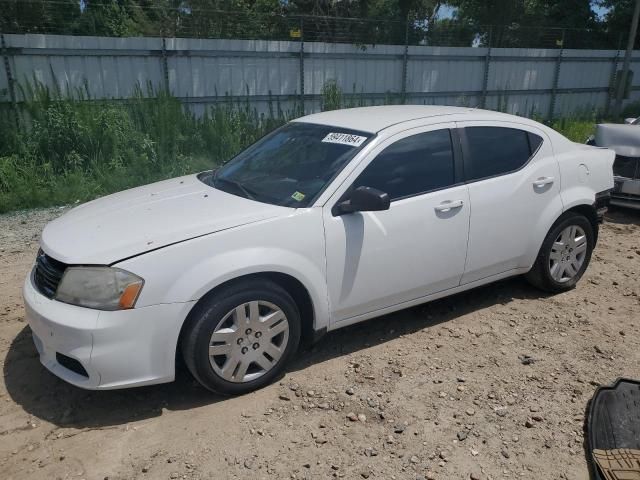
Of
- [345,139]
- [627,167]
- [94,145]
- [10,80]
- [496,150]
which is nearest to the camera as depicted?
[345,139]

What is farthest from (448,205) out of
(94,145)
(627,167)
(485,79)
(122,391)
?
(485,79)

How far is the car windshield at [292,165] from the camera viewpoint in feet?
12.2

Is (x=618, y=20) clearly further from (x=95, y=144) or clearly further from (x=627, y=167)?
(x=95, y=144)

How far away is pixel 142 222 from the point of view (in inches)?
135

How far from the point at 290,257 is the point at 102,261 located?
1.07m

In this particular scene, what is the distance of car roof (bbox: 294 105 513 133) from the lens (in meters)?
4.07

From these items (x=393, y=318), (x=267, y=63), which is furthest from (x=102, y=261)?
(x=267, y=63)

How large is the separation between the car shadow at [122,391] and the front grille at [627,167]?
427 centimetres

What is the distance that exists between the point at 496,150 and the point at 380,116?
98 cm

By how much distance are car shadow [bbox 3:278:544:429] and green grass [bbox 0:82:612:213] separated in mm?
4190

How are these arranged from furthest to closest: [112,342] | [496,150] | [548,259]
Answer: [548,259], [496,150], [112,342]

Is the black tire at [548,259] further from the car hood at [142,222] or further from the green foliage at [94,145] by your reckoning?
the green foliage at [94,145]

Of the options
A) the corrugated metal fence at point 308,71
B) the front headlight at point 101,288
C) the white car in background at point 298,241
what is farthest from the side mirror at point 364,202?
the corrugated metal fence at point 308,71

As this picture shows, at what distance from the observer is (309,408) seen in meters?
3.38
